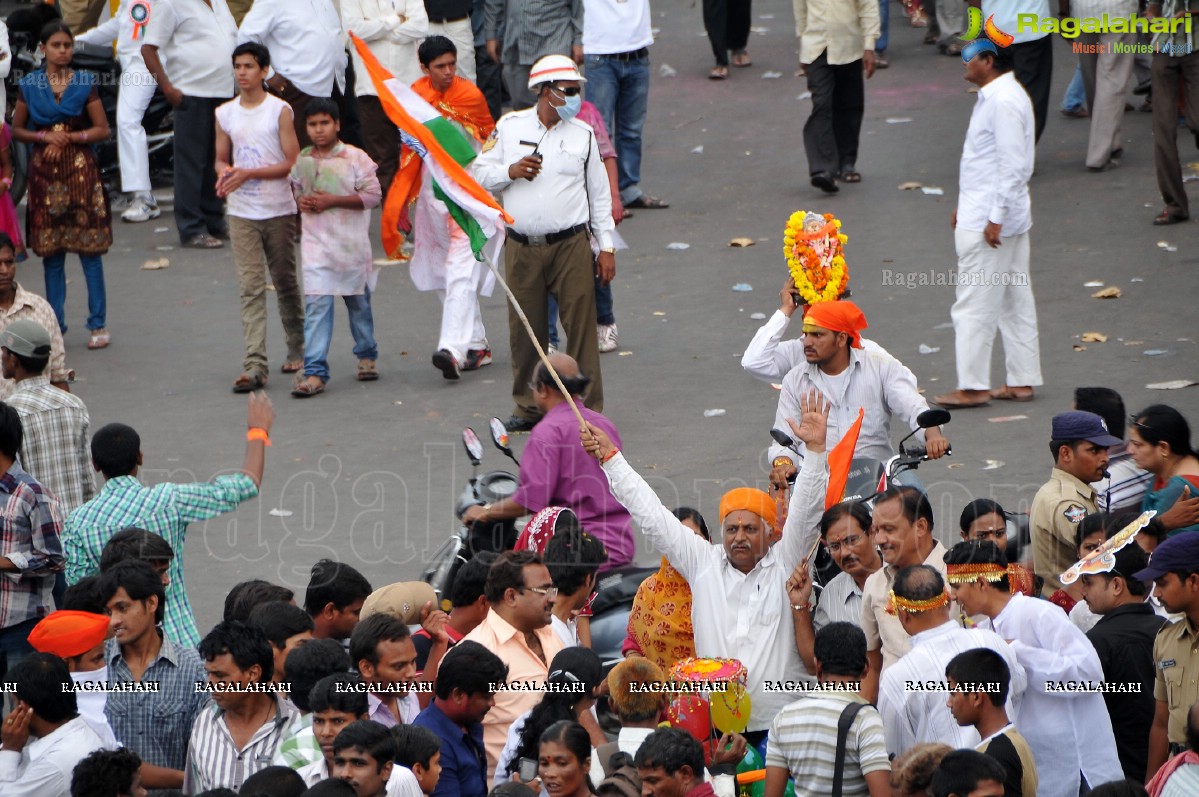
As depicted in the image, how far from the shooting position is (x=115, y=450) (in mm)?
6750

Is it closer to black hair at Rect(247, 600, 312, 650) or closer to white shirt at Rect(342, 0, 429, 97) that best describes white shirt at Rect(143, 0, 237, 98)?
white shirt at Rect(342, 0, 429, 97)

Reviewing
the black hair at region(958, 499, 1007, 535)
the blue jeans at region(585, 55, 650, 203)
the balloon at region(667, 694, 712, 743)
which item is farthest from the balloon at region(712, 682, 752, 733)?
the blue jeans at region(585, 55, 650, 203)

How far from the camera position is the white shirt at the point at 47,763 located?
5129 millimetres

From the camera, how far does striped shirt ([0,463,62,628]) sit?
6.55 m

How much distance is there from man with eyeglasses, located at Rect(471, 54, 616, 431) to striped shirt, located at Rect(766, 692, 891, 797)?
4790mm

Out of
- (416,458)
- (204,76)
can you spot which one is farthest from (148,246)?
(416,458)

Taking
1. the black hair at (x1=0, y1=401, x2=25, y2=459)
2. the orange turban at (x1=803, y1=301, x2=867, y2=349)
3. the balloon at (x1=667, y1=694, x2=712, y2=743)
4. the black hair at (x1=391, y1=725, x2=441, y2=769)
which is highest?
the orange turban at (x1=803, y1=301, x2=867, y2=349)

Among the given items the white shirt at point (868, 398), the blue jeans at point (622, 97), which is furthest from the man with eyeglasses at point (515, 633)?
the blue jeans at point (622, 97)

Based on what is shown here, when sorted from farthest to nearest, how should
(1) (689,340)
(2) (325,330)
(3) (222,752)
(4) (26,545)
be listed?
1. (1) (689,340)
2. (2) (325,330)
3. (4) (26,545)
4. (3) (222,752)

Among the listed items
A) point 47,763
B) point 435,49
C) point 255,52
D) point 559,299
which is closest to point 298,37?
point 255,52

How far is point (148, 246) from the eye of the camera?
45.6ft

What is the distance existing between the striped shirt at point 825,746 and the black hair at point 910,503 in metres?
1.19

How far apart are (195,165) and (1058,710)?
9672 mm

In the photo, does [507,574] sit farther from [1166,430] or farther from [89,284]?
[89,284]
